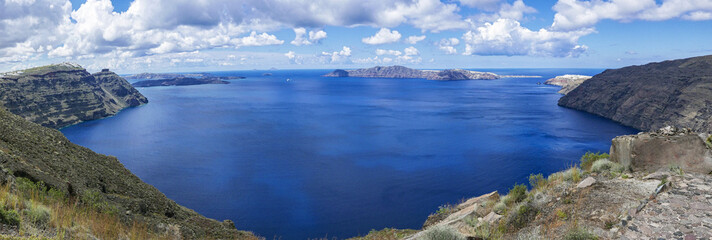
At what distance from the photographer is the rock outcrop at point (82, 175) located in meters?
16.6

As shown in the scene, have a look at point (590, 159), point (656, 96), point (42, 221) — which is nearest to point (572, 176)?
point (590, 159)

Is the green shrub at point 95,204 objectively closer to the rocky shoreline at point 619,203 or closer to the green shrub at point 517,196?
the rocky shoreline at point 619,203

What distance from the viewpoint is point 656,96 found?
12150 centimetres

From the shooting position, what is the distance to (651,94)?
124 meters

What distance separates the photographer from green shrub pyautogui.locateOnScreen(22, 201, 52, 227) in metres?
9.58

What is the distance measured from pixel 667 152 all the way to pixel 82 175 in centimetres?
2890

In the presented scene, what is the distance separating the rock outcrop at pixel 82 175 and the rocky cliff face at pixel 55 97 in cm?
13295

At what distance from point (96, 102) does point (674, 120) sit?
213 m

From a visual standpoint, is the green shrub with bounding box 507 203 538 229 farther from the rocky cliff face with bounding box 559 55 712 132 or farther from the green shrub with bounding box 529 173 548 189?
the rocky cliff face with bounding box 559 55 712 132

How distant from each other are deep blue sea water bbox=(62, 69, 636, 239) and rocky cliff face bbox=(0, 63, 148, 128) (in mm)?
11914

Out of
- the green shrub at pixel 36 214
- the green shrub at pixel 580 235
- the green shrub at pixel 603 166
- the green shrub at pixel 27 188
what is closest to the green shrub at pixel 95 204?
the green shrub at pixel 27 188

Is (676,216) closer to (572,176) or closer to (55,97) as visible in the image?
(572,176)

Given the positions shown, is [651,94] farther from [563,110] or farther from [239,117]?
[239,117]

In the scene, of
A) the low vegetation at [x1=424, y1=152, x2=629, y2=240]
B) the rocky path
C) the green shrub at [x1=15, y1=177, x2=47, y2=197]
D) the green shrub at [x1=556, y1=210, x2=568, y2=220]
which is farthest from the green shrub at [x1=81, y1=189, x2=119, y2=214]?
the rocky path
